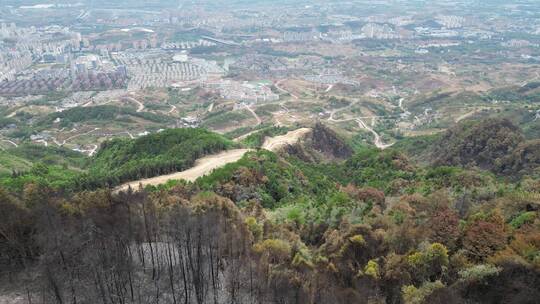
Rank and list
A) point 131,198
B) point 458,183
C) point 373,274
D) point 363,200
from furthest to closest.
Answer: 1. point 458,183
2. point 363,200
3. point 131,198
4. point 373,274

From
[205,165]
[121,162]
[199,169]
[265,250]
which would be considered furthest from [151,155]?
[265,250]

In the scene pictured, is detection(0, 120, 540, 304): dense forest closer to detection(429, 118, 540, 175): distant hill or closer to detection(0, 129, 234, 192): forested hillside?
detection(0, 129, 234, 192): forested hillside

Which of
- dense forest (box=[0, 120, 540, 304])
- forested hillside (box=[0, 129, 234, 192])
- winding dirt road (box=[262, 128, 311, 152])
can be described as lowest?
winding dirt road (box=[262, 128, 311, 152])

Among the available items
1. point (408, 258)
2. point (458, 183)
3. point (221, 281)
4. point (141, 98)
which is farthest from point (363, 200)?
point (141, 98)

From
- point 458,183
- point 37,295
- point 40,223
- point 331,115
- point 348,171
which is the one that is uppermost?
point 40,223

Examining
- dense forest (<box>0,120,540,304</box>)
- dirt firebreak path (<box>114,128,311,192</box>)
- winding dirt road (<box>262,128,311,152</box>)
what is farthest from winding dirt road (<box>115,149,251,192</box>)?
dense forest (<box>0,120,540,304</box>)

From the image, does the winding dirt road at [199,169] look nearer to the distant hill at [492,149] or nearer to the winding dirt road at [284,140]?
the winding dirt road at [284,140]

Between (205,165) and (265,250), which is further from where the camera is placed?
(205,165)

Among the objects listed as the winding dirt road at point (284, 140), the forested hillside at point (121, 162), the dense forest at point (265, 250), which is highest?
the dense forest at point (265, 250)

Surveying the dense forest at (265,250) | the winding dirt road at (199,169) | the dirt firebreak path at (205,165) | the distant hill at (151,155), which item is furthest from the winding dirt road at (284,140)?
the dense forest at (265,250)

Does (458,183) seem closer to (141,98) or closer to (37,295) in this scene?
(37,295)

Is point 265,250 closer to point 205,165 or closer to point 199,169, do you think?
point 199,169
